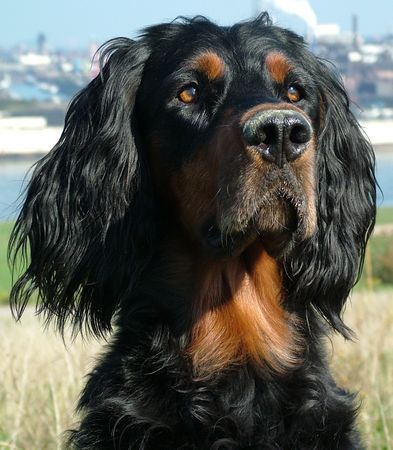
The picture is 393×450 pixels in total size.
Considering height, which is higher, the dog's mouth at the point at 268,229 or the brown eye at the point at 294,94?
the brown eye at the point at 294,94

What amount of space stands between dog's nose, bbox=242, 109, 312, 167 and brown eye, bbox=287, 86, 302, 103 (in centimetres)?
45

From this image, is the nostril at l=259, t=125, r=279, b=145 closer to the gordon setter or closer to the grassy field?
the gordon setter

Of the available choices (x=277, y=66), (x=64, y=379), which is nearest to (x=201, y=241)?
(x=277, y=66)

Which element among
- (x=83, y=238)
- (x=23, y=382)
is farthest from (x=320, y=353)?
(x=23, y=382)

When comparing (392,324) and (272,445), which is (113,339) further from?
(392,324)

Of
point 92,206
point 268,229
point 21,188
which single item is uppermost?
point 268,229

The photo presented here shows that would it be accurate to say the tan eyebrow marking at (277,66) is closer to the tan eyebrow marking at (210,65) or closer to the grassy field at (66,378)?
the tan eyebrow marking at (210,65)

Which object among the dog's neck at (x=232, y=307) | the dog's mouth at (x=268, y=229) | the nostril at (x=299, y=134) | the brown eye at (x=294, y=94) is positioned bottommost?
the dog's neck at (x=232, y=307)

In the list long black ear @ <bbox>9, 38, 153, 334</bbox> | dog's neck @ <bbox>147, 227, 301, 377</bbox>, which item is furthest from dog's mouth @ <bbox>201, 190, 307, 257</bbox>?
long black ear @ <bbox>9, 38, 153, 334</bbox>

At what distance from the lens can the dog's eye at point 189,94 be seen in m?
3.45

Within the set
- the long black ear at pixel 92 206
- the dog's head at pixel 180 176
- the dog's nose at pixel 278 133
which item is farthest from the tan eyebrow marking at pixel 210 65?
the dog's nose at pixel 278 133

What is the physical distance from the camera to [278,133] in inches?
120

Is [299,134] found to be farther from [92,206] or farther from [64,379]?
[64,379]

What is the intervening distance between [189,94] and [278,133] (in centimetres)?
54
